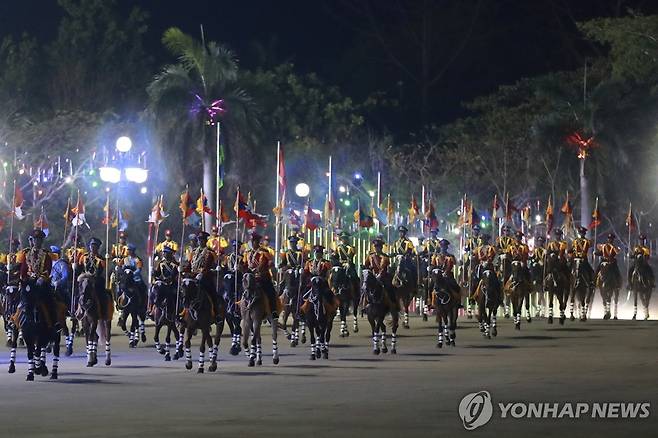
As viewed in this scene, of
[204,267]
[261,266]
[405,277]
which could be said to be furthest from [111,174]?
[204,267]

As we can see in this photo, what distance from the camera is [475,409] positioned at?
18016 mm

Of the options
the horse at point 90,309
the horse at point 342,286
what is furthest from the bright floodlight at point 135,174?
the horse at point 90,309

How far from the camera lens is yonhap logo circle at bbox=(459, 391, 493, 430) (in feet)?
55.1

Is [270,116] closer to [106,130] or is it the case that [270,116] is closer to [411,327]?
[106,130]

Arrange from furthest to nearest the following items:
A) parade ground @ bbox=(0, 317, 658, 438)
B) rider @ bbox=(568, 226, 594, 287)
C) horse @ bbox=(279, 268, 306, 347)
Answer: rider @ bbox=(568, 226, 594, 287) → horse @ bbox=(279, 268, 306, 347) → parade ground @ bbox=(0, 317, 658, 438)

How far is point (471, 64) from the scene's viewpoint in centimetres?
8712

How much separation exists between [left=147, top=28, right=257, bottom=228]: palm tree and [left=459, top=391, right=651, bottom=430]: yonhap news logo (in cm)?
3536

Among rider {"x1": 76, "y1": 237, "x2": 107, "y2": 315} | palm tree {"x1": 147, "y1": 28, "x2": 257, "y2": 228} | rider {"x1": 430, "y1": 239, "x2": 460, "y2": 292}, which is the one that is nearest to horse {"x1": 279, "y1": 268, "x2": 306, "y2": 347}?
rider {"x1": 430, "y1": 239, "x2": 460, "y2": 292}

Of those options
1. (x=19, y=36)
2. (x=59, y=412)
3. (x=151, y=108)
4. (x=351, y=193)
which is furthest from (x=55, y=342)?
(x=19, y=36)

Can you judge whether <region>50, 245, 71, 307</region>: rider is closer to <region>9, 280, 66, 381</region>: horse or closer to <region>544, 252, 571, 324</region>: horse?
<region>9, 280, 66, 381</region>: horse

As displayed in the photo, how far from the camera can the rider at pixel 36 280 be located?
2275 cm

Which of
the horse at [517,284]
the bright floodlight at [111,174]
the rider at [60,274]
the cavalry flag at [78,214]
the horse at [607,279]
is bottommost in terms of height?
the rider at [60,274]

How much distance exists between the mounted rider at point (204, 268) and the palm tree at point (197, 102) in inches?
1146

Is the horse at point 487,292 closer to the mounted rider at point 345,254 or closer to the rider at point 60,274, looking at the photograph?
the mounted rider at point 345,254
